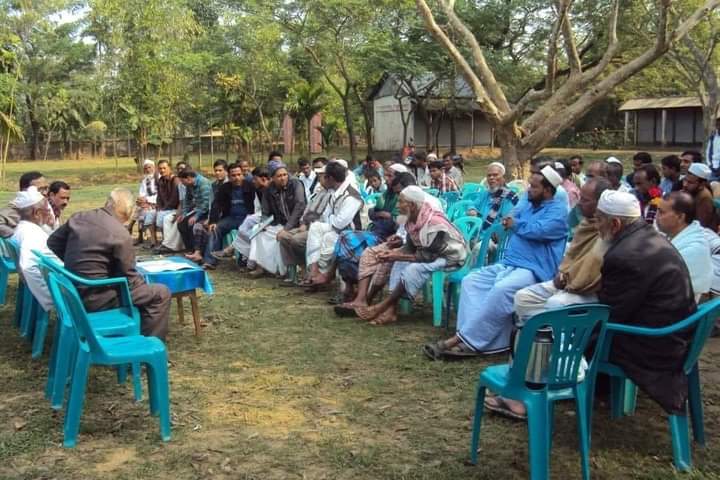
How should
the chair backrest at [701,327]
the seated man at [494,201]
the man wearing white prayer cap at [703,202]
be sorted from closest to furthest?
the chair backrest at [701,327], the man wearing white prayer cap at [703,202], the seated man at [494,201]

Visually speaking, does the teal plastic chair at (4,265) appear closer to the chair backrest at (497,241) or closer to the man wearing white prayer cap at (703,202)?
the chair backrest at (497,241)

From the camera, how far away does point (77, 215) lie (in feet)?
15.0

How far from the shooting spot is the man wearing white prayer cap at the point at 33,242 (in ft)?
15.8

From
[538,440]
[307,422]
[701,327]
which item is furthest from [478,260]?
[538,440]

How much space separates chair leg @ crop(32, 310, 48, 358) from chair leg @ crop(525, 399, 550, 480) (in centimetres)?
363

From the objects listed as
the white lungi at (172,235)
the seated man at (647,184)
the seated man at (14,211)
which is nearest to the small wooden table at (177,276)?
the seated man at (14,211)

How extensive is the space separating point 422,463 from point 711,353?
8.89ft

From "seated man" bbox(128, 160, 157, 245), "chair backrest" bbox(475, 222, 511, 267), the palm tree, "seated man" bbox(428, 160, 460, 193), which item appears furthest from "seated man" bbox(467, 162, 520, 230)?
the palm tree

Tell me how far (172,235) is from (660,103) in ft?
96.2

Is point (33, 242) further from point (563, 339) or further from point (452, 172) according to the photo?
point (452, 172)

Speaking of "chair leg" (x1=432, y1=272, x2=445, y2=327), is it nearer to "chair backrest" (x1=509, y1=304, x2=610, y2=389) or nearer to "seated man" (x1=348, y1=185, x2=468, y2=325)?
"seated man" (x1=348, y1=185, x2=468, y2=325)

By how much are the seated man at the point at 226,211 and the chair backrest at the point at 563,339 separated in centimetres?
613

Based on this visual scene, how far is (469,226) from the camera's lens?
6.63m

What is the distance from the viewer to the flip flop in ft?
12.7
